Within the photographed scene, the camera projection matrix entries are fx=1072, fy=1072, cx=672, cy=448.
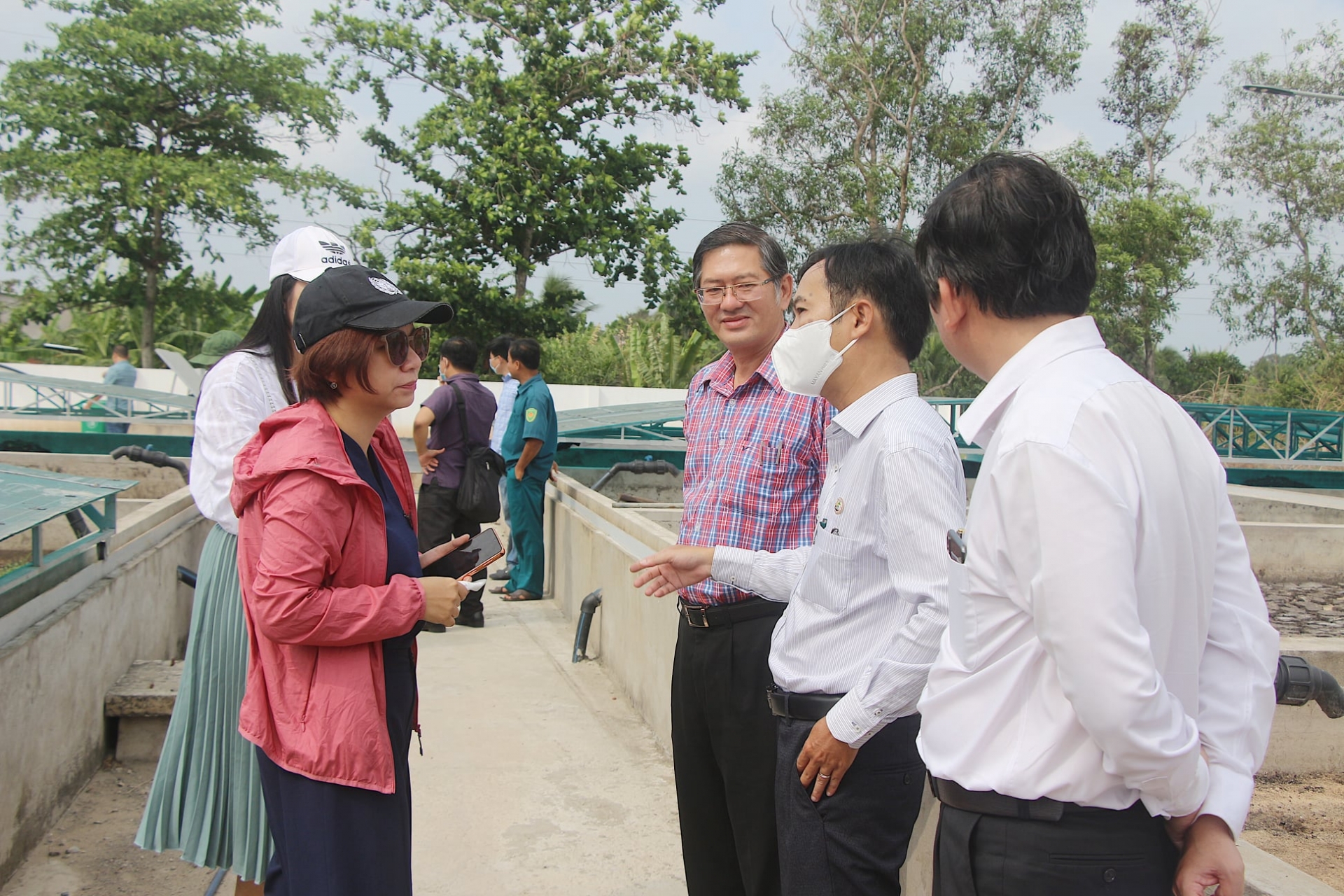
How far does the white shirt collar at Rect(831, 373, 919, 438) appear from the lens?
2.13 meters

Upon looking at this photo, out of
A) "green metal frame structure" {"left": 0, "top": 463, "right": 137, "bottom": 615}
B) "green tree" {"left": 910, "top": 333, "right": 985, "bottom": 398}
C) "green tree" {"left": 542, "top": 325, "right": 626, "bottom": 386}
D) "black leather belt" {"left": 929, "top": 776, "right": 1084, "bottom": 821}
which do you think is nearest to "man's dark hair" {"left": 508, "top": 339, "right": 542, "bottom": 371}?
"green metal frame structure" {"left": 0, "top": 463, "right": 137, "bottom": 615}

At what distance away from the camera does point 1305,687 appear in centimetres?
188

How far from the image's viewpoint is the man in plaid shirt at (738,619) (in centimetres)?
257

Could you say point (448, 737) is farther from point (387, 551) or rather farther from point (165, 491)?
point (165, 491)

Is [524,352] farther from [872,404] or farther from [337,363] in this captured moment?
[872,404]

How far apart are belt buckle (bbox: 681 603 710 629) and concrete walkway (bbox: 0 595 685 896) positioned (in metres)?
1.29

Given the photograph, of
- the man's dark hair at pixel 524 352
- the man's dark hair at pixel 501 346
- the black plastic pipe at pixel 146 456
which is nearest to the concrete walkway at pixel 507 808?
the man's dark hair at pixel 524 352

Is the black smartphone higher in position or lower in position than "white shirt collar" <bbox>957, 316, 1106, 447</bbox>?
lower

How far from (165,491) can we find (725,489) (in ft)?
36.8

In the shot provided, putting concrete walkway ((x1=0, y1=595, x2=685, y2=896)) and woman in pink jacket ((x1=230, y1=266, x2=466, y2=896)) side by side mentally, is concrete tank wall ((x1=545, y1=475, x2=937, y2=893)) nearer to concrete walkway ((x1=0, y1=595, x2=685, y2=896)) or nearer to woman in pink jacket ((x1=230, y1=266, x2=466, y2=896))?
concrete walkway ((x1=0, y1=595, x2=685, y2=896))

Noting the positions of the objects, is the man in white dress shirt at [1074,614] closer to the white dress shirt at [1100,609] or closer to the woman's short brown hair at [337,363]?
the white dress shirt at [1100,609]

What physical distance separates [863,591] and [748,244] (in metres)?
1.29

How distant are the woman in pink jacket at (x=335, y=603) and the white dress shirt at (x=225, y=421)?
493 mm

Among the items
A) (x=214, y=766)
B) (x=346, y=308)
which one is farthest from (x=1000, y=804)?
(x=214, y=766)
